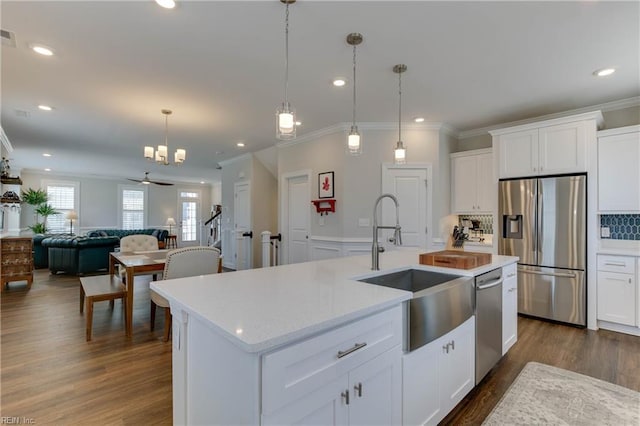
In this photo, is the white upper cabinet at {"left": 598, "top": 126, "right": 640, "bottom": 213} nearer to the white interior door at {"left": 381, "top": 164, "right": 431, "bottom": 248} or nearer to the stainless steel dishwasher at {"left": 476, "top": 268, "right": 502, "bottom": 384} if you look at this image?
the white interior door at {"left": 381, "top": 164, "right": 431, "bottom": 248}

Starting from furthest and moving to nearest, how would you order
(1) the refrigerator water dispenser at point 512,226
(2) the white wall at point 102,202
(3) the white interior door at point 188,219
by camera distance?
(3) the white interior door at point 188,219 → (2) the white wall at point 102,202 → (1) the refrigerator water dispenser at point 512,226

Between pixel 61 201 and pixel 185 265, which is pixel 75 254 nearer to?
pixel 61 201

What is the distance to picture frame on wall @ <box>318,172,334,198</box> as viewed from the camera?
4.79 metres

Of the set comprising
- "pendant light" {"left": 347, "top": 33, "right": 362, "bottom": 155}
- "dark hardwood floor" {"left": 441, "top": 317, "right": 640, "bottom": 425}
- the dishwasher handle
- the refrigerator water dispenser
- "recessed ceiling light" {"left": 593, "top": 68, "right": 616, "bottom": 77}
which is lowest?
"dark hardwood floor" {"left": 441, "top": 317, "right": 640, "bottom": 425}

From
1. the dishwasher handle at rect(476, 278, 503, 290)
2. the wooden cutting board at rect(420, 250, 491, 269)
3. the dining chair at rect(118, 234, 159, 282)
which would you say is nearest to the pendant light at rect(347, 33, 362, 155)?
the wooden cutting board at rect(420, 250, 491, 269)

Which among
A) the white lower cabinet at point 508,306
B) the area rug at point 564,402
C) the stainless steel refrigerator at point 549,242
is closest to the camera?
the area rug at point 564,402

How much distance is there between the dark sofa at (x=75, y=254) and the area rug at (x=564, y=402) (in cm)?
752

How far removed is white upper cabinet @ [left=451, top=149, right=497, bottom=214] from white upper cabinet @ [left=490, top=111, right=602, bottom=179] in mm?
414

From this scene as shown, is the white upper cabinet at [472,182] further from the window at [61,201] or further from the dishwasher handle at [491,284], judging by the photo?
the window at [61,201]

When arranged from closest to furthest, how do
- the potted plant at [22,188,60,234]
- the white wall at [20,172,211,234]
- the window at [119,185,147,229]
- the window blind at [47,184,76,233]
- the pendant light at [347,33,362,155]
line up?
1. the pendant light at [347,33,362,155]
2. the potted plant at [22,188,60,234]
3. the white wall at [20,172,211,234]
4. the window blind at [47,184,76,233]
5. the window at [119,185,147,229]

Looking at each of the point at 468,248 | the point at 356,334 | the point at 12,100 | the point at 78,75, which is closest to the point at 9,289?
the point at 12,100

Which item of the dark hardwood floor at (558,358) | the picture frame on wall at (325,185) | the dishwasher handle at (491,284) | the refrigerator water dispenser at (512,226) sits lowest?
the dark hardwood floor at (558,358)

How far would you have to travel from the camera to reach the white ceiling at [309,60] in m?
2.08

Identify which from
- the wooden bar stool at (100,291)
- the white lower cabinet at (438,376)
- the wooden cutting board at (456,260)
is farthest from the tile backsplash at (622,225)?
the wooden bar stool at (100,291)
